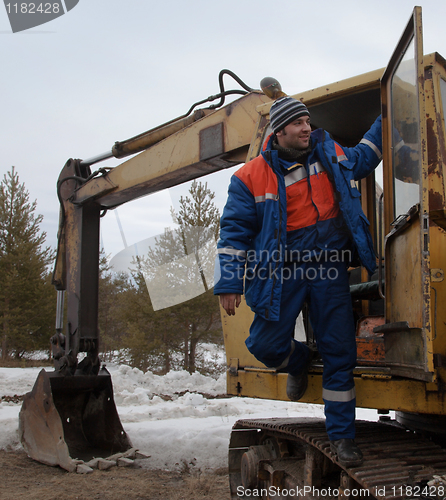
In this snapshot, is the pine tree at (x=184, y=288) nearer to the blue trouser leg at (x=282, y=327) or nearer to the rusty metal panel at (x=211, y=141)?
the rusty metal panel at (x=211, y=141)

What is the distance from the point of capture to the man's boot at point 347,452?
7.16ft

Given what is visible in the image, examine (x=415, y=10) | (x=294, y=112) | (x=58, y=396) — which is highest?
(x=415, y=10)

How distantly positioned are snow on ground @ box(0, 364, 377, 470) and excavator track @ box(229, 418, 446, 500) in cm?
203

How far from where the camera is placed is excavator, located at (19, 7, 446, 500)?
2111 mm

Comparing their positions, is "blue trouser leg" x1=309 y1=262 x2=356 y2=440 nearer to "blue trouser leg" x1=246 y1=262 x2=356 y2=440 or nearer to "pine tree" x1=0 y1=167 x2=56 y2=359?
"blue trouser leg" x1=246 y1=262 x2=356 y2=440

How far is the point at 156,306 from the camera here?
1634 cm

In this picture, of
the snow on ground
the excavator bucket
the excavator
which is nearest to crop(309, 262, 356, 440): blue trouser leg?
the excavator

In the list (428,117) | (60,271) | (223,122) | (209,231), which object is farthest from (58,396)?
(209,231)

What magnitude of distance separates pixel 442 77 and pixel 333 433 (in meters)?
1.89

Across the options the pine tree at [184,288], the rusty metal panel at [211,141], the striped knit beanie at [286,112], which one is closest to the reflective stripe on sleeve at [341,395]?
the striped knit beanie at [286,112]

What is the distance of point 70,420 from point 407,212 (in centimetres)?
444

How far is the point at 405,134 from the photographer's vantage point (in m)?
2.42

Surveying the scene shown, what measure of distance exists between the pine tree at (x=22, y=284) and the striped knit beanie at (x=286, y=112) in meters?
18.2

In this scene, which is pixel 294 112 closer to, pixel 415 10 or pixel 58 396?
pixel 415 10
